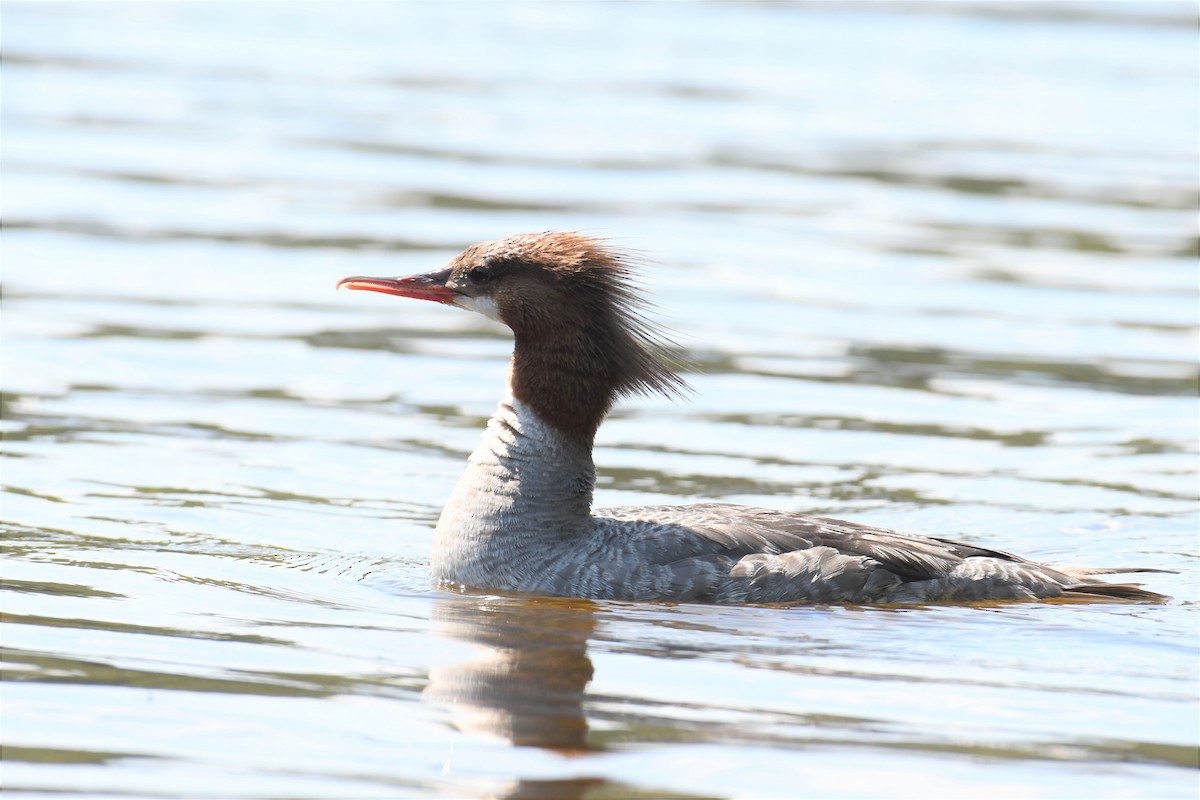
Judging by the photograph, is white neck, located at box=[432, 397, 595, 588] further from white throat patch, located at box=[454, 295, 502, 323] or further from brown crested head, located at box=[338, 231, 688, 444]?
white throat patch, located at box=[454, 295, 502, 323]

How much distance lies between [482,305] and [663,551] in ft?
4.77

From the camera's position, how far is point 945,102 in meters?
24.5

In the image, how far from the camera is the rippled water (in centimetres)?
677

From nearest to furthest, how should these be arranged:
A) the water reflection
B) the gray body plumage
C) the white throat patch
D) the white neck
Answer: the water reflection
the gray body plumage
the white neck
the white throat patch

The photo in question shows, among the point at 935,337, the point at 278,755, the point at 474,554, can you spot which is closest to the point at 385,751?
the point at 278,755

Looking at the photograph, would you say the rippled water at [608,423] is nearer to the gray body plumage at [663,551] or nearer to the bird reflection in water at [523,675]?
the bird reflection in water at [523,675]

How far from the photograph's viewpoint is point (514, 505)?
871 cm

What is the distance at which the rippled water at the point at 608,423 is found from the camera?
6.77 metres

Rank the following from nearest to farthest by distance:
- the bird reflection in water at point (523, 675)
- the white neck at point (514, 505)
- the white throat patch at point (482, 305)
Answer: the bird reflection in water at point (523, 675), the white neck at point (514, 505), the white throat patch at point (482, 305)

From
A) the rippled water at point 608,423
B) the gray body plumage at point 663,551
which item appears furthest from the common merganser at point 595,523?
the rippled water at point 608,423

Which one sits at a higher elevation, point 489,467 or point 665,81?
point 665,81

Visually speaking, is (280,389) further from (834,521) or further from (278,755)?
(278,755)

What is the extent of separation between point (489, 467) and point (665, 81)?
16.7m

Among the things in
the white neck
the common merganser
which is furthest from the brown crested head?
the white neck
